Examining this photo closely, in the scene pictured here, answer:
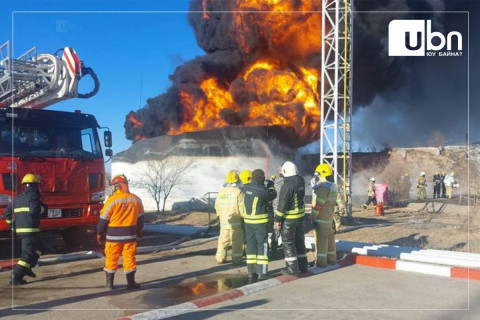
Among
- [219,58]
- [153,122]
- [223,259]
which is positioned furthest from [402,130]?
[223,259]

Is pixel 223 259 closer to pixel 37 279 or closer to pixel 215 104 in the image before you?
pixel 37 279

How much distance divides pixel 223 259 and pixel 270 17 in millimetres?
14891

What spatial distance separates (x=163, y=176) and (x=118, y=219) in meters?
7.23

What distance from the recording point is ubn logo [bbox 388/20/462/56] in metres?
5.84

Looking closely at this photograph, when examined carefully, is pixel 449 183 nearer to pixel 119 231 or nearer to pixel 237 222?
pixel 237 222

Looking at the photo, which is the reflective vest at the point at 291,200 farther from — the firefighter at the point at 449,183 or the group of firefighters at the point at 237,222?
the firefighter at the point at 449,183

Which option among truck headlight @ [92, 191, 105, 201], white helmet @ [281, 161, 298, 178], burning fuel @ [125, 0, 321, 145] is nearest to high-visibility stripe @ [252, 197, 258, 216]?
white helmet @ [281, 161, 298, 178]

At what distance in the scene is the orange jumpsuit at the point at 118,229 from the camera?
5441mm

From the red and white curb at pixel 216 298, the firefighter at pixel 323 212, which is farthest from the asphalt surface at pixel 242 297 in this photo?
the firefighter at pixel 323 212

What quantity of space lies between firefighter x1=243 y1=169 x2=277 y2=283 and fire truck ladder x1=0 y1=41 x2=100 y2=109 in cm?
295

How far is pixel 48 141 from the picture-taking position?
743 centimetres

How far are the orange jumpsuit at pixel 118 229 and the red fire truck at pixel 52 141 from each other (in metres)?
2.16

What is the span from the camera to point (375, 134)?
21.1 metres

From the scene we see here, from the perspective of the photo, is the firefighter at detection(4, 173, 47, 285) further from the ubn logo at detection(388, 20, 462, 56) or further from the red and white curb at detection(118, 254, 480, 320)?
the ubn logo at detection(388, 20, 462, 56)
